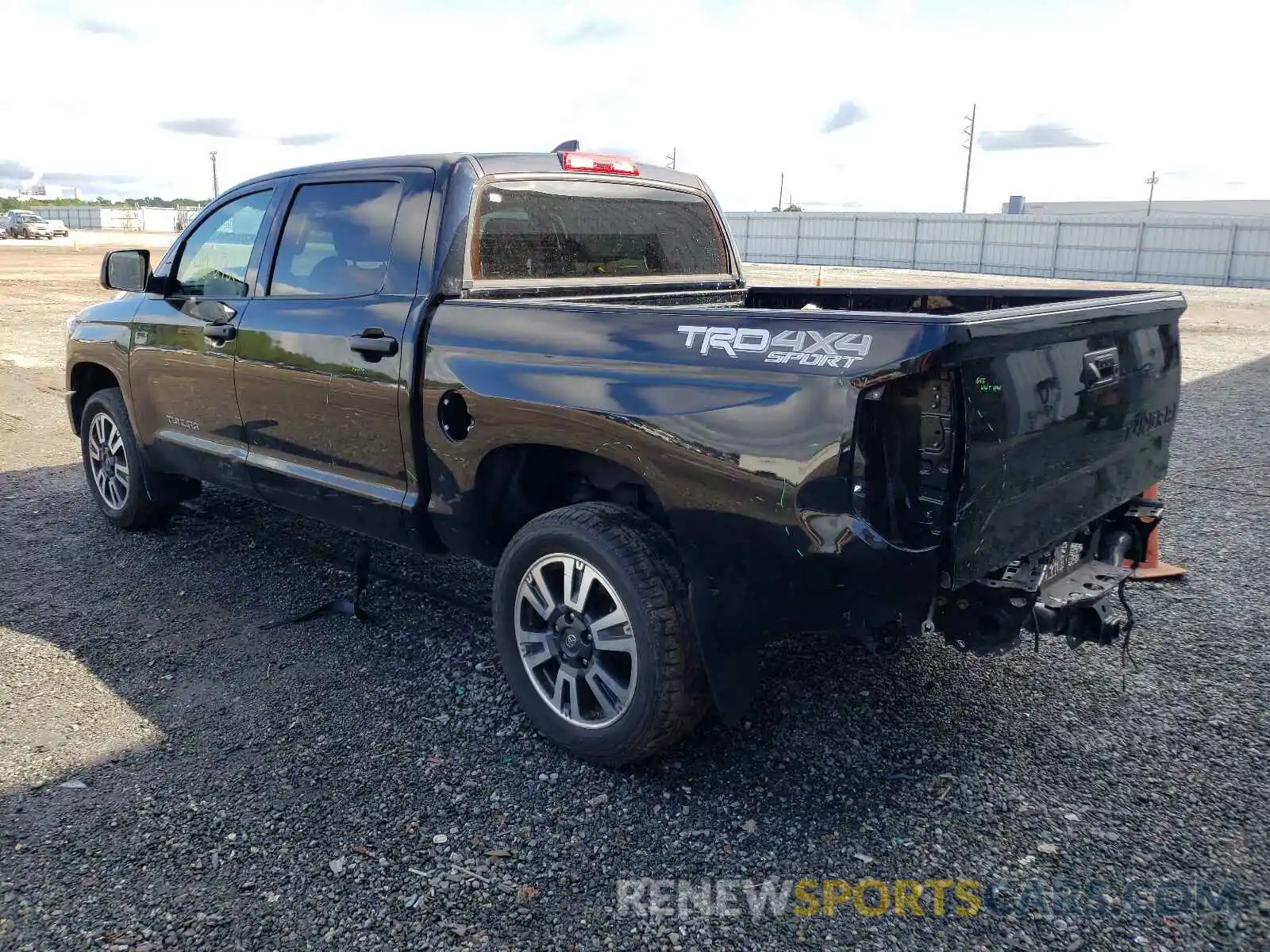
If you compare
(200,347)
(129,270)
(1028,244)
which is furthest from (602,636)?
(1028,244)

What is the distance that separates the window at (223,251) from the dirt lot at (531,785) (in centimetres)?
150

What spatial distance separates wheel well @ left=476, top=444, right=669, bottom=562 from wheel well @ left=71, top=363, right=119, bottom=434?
10.8ft

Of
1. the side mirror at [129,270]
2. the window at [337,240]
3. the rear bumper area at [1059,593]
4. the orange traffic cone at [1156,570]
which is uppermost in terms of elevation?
the window at [337,240]

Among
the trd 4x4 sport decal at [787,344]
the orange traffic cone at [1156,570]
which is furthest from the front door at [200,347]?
the orange traffic cone at [1156,570]

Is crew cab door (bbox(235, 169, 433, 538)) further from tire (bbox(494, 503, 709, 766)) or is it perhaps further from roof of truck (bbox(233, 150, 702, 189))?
tire (bbox(494, 503, 709, 766))

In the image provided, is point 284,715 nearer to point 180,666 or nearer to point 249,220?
point 180,666

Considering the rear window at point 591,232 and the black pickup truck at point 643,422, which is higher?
the rear window at point 591,232

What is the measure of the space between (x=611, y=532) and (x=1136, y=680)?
7.29ft

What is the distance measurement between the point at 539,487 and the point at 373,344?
0.84 meters

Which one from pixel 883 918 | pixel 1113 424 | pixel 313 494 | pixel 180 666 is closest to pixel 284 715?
pixel 180 666

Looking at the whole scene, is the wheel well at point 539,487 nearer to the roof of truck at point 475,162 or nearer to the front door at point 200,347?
the roof of truck at point 475,162

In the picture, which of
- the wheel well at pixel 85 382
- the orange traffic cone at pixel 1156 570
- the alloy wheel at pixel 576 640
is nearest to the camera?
the alloy wheel at pixel 576 640

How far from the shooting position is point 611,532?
323 cm

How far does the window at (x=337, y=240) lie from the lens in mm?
4027
